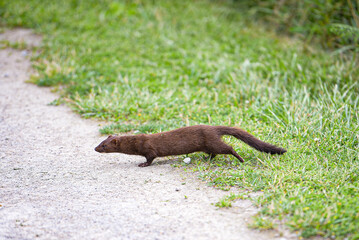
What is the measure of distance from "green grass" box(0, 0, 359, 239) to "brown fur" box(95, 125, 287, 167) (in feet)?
0.71

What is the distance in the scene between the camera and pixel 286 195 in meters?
3.75

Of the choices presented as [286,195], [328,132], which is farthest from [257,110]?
[286,195]

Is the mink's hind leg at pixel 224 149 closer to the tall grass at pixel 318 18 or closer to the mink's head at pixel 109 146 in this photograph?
the mink's head at pixel 109 146

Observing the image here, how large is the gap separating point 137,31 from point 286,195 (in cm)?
731

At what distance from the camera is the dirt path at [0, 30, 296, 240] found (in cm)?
341

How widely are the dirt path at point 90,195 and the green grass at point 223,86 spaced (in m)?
0.34

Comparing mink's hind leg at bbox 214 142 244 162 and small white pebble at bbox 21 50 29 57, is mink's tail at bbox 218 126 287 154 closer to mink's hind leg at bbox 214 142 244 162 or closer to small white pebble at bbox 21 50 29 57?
mink's hind leg at bbox 214 142 244 162

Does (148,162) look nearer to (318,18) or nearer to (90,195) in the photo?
(90,195)

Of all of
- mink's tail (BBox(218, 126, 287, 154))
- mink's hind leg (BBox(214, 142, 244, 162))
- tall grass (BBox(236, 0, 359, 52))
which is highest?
tall grass (BBox(236, 0, 359, 52))

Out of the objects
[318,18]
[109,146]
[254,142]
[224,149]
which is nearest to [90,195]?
[109,146]

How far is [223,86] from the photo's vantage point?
23.7 ft

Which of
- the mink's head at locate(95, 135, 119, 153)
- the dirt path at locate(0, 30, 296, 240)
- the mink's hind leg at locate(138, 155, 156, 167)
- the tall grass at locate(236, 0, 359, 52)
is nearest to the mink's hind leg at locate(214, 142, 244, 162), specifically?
the dirt path at locate(0, 30, 296, 240)

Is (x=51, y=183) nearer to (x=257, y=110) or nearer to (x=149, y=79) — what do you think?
(x=257, y=110)

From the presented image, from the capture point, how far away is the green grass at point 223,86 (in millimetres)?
3887
